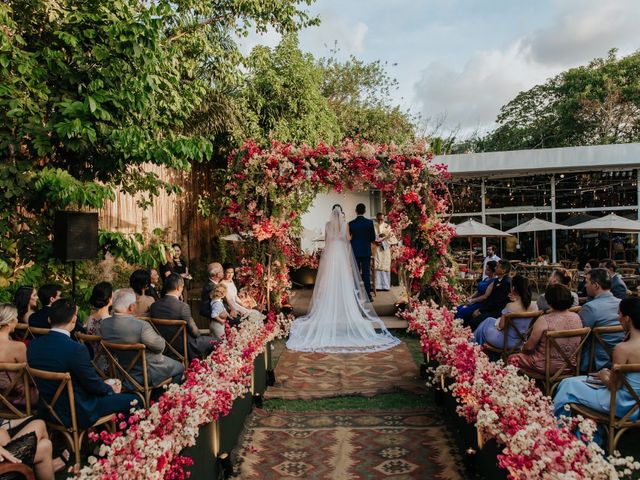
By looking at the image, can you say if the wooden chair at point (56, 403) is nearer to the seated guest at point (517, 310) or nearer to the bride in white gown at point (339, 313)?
the seated guest at point (517, 310)

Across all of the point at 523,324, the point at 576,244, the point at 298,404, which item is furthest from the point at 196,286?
the point at 576,244

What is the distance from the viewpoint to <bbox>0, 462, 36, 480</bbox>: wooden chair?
2.52m

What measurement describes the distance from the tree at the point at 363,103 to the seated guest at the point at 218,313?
58.5 feet

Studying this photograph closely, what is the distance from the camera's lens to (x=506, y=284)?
21.4 ft

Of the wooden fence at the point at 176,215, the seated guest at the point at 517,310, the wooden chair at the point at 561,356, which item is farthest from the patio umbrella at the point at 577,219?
the wooden chair at the point at 561,356

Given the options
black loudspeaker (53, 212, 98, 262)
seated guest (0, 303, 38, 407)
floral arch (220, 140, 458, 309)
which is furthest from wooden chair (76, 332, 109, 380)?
floral arch (220, 140, 458, 309)

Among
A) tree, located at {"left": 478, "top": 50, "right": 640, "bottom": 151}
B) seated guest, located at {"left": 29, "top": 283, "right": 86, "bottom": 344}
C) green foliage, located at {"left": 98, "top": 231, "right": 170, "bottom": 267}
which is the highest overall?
tree, located at {"left": 478, "top": 50, "right": 640, "bottom": 151}

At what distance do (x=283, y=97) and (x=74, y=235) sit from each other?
8244 millimetres

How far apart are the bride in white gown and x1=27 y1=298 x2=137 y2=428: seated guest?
4.28 meters

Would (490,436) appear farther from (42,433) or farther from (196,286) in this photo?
(196,286)

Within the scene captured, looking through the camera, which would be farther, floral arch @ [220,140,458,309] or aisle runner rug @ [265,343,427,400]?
floral arch @ [220,140,458,309]

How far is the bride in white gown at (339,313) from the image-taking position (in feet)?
25.2

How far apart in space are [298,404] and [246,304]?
→ 9.59ft

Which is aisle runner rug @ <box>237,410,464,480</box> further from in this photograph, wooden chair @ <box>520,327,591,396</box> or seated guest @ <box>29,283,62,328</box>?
seated guest @ <box>29,283,62,328</box>
